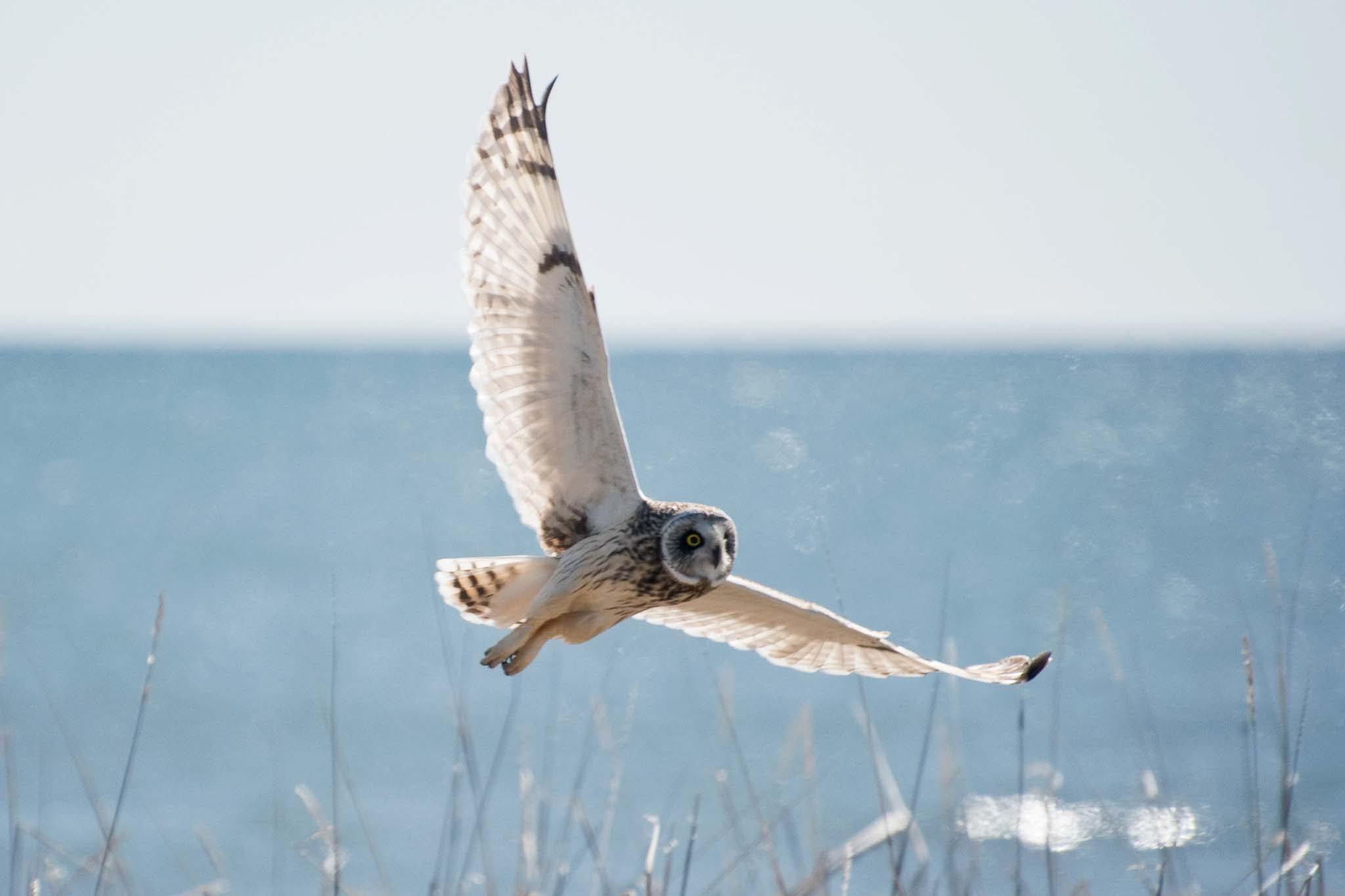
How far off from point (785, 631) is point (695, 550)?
877 millimetres

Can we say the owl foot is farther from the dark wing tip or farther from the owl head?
the dark wing tip

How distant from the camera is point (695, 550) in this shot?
3582 mm

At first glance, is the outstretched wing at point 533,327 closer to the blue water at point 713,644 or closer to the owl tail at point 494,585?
the owl tail at point 494,585

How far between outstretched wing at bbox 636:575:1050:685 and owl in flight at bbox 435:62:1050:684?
7.1 inches

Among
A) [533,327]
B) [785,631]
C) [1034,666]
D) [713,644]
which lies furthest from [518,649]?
[713,644]

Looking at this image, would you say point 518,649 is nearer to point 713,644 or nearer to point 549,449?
point 549,449

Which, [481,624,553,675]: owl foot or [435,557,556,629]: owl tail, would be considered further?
[435,557,556,629]: owl tail

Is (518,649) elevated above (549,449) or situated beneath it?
situated beneath

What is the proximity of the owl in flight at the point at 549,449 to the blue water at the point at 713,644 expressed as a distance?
302mm

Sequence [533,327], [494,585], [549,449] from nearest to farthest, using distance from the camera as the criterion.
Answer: [533,327]
[549,449]
[494,585]

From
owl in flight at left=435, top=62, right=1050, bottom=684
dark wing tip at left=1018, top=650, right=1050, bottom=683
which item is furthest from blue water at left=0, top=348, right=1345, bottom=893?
owl in flight at left=435, top=62, right=1050, bottom=684

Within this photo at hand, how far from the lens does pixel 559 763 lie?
13.7 meters

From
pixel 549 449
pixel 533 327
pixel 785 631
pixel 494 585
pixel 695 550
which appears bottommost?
pixel 785 631

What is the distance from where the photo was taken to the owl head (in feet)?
11.7
